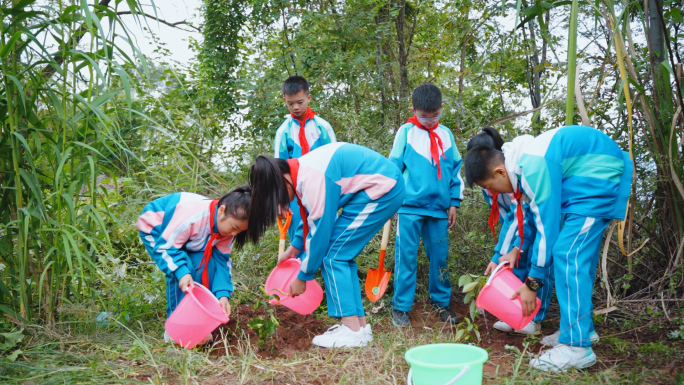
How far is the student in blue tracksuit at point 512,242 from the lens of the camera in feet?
9.20

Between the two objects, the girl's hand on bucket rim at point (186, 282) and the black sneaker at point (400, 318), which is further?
the black sneaker at point (400, 318)

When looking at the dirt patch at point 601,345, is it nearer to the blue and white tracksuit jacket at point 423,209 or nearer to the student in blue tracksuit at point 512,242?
the student in blue tracksuit at point 512,242

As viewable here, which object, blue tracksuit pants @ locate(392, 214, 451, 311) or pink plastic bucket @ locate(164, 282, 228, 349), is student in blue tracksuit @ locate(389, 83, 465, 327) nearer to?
blue tracksuit pants @ locate(392, 214, 451, 311)

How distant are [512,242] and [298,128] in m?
1.77

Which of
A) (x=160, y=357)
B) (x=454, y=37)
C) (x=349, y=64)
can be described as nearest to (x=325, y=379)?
(x=160, y=357)

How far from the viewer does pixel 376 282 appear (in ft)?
11.2

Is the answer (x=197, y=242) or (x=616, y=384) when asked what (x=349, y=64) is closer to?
(x=197, y=242)

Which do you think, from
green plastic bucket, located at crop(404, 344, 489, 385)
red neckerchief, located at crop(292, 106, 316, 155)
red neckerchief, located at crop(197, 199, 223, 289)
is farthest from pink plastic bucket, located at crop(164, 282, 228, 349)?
red neckerchief, located at crop(292, 106, 316, 155)

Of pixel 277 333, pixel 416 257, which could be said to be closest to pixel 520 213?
pixel 416 257

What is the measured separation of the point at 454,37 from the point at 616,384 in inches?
195

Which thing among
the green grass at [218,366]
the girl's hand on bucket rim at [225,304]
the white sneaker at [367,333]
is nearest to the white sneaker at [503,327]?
the green grass at [218,366]

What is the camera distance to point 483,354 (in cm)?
178

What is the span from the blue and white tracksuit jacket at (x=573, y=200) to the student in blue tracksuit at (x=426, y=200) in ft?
2.76

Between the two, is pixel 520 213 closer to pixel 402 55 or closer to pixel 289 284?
pixel 289 284
